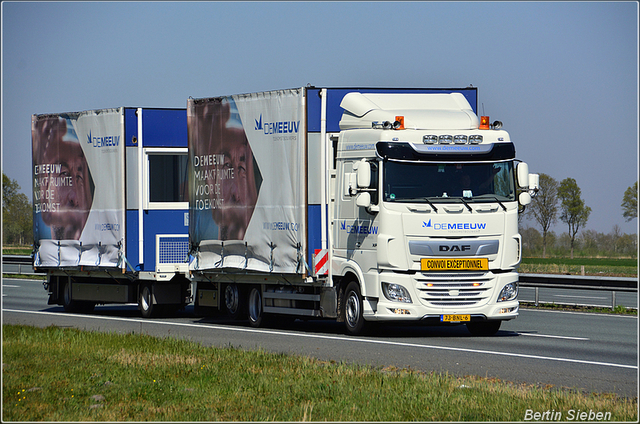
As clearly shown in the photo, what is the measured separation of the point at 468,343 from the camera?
1516 cm

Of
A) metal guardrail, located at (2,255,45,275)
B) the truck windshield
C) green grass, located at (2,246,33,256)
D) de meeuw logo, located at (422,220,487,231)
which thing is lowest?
green grass, located at (2,246,33,256)

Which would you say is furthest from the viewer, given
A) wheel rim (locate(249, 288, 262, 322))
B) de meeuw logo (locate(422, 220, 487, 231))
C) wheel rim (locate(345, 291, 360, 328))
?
wheel rim (locate(249, 288, 262, 322))

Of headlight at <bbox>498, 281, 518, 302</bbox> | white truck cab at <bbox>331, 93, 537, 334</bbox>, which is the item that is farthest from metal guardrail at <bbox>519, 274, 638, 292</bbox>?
white truck cab at <bbox>331, 93, 537, 334</bbox>

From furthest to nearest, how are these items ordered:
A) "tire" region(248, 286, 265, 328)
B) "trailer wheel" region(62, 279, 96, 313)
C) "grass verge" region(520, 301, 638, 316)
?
"trailer wheel" region(62, 279, 96, 313) < "grass verge" region(520, 301, 638, 316) < "tire" region(248, 286, 265, 328)

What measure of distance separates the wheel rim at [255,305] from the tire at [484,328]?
13.8 ft

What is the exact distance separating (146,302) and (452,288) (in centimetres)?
836

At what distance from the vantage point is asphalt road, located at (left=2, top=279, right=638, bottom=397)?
11.7m

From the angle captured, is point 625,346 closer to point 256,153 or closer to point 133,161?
point 256,153

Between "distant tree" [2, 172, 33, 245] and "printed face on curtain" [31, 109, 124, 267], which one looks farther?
"distant tree" [2, 172, 33, 245]

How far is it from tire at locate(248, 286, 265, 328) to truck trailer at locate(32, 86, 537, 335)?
1.5 inches

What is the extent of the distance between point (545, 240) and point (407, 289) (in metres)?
72.7

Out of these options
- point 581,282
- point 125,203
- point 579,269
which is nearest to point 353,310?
point 125,203

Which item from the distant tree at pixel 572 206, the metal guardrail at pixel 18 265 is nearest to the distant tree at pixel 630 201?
the distant tree at pixel 572 206

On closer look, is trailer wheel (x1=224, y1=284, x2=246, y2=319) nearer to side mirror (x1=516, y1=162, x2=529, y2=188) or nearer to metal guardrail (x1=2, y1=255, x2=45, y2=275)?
side mirror (x1=516, y1=162, x2=529, y2=188)
